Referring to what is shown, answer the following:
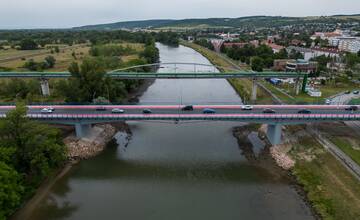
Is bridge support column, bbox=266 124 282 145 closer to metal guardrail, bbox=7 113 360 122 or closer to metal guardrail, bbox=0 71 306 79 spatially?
metal guardrail, bbox=7 113 360 122

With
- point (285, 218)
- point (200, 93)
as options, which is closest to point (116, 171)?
point (285, 218)

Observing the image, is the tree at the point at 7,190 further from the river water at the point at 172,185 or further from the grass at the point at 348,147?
the grass at the point at 348,147

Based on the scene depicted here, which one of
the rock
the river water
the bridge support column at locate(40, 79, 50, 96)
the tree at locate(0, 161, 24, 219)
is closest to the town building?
the river water

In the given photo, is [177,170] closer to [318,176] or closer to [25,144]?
[318,176]

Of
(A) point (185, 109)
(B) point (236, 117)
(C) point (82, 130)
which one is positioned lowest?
(C) point (82, 130)

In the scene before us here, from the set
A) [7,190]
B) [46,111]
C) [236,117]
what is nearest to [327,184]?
[236,117]
